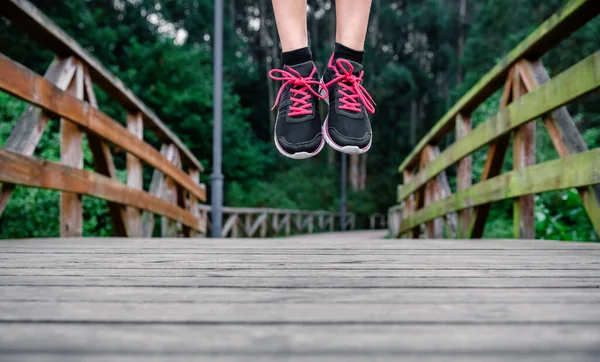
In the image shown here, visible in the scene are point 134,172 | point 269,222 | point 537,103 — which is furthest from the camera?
point 269,222

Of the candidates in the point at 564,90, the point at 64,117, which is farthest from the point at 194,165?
the point at 564,90

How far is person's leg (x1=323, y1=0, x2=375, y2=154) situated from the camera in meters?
2.07

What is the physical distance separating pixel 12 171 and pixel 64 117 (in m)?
0.54

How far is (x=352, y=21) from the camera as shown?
6.93ft

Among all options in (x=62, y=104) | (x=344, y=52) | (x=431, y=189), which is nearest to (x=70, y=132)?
(x=62, y=104)

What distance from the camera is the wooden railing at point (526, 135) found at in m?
2.13

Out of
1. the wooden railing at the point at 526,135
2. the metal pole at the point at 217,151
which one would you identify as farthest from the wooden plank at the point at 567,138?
the metal pole at the point at 217,151

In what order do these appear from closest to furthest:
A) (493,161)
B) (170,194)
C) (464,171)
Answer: (493,161) → (464,171) → (170,194)

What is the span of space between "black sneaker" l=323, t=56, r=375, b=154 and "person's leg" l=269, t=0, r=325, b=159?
0.08 meters

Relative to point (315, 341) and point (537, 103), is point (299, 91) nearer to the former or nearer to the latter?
point (537, 103)

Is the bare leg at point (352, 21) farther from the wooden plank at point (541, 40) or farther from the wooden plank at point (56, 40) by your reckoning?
the wooden plank at point (56, 40)

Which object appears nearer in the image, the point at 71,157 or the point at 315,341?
the point at 315,341

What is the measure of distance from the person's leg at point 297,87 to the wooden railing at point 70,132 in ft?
3.98

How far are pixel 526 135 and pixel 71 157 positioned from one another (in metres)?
2.63
